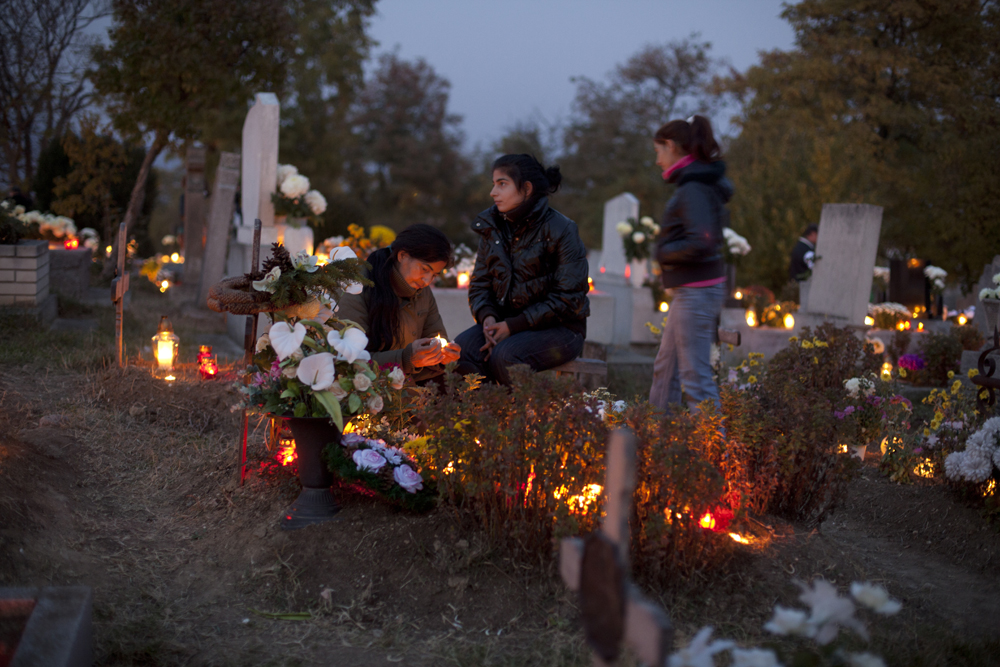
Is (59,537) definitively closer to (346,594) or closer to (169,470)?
(169,470)

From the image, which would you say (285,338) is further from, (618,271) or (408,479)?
(618,271)

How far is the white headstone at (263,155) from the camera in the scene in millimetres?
7984

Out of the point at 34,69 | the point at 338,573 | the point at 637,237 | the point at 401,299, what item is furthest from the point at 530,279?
the point at 34,69

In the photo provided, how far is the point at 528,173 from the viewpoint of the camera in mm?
4207

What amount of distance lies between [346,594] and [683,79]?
100 feet

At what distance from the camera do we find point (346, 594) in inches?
114

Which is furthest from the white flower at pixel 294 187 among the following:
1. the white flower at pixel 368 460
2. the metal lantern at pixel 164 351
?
the white flower at pixel 368 460

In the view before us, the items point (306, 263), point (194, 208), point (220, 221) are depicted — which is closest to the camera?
point (306, 263)

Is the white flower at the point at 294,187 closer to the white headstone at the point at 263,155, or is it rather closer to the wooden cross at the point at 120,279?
the white headstone at the point at 263,155

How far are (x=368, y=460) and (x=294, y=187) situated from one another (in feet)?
18.3

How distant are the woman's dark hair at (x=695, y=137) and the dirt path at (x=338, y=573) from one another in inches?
73.7

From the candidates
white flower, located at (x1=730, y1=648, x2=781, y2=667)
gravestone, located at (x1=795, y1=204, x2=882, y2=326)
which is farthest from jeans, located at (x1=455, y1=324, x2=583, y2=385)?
gravestone, located at (x1=795, y1=204, x2=882, y2=326)

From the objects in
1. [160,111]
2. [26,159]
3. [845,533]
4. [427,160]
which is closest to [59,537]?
[845,533]

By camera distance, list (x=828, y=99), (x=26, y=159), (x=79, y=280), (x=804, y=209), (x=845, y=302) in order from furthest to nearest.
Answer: (x=828, y=99) < (x=26, y=159) < (x=804, y=209) < (x=79, y=280) < (x=845, y=302)
